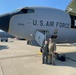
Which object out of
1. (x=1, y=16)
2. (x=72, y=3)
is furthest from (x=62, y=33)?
(x=72, y=3)

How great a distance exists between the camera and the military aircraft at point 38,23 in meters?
12.1

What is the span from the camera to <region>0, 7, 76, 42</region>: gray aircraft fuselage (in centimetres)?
1209

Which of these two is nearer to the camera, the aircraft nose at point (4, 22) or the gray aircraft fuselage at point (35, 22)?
the aircraft nose at point (4, 22)

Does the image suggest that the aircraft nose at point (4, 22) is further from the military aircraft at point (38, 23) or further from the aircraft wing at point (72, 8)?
the aircraft wing at point (72, 8)

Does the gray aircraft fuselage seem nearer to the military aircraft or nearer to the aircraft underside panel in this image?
the military aircraft

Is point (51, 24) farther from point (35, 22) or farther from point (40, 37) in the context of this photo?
point (40, 37)

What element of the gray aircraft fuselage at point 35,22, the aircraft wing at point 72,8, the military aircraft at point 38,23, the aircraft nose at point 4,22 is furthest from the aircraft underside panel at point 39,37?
the aircraft wing at point 72,8

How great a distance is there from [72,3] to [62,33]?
24428mm

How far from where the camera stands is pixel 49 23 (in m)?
13.2

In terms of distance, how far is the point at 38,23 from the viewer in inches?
505

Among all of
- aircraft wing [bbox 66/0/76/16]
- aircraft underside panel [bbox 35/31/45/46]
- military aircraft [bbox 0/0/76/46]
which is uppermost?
aircraft wing [bbox 66/0/76/16]

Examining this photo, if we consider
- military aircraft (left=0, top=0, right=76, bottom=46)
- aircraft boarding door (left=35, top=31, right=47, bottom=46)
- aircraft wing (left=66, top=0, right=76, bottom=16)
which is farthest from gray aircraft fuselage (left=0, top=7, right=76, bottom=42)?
aircraft wing (left=66, top=0, right=76, bottom=16)

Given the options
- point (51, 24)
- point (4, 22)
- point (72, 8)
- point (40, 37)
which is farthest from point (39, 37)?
point (72, 8)

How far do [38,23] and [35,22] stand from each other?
0.85 ft
